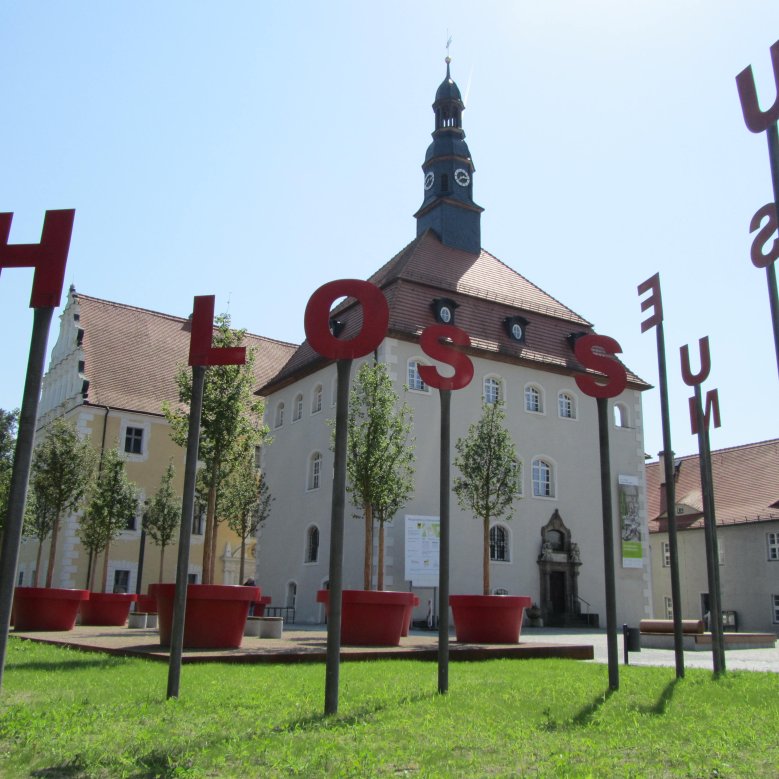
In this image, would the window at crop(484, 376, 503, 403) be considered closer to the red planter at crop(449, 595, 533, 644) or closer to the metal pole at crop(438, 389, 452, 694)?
the red planter at crop(449, 595, 533, 644)

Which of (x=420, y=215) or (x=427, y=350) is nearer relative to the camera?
(x=427, y=350)

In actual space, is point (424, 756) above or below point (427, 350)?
below

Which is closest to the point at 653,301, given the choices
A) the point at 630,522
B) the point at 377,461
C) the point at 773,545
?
the point at 377,461

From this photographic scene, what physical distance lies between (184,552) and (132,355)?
33.5 meters

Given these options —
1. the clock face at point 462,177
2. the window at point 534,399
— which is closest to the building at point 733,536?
the window at point 534,399

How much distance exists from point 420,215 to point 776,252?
30.2m

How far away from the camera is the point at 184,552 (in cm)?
815

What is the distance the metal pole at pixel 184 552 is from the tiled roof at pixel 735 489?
35.7m

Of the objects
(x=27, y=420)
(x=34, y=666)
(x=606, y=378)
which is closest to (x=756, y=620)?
(x=606, y=378)

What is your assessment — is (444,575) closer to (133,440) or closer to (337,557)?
(337,557)

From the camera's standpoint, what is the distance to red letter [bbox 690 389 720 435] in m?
12.1

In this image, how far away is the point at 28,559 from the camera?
36.2 meters

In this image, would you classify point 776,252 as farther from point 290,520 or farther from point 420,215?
point 420,215

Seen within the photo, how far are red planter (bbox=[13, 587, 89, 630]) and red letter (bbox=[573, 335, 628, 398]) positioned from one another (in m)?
12.0
